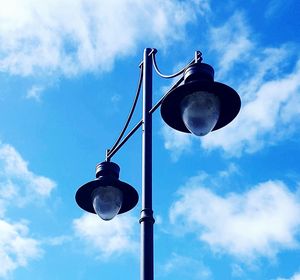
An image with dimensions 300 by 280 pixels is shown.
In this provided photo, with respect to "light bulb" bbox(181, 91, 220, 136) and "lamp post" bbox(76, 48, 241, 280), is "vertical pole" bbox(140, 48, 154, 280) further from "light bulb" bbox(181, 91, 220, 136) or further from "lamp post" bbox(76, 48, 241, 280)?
"light bulb" bbox(181, 91, 220, 136)

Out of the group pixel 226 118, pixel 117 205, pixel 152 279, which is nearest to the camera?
pixel 152 279

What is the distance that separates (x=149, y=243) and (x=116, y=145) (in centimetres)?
214

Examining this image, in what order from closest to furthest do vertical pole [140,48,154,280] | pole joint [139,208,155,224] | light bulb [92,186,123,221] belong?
vertical pole [140,48,154,280]
pole joint [139,208,155,224]
light bulb [92,186,123,221]

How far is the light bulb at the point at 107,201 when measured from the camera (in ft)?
22.5

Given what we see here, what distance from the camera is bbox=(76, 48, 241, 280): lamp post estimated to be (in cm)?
581

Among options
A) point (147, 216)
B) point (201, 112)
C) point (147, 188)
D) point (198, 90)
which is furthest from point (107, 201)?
point (198, 90)

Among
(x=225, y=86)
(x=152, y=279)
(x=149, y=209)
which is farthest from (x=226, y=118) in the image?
(x=152, y=279)

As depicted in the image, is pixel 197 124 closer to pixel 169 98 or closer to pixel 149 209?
pixel 169 98

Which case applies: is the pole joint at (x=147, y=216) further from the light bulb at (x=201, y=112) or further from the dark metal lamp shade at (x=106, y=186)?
the dark metal lamp shade at (x=106, y=186)

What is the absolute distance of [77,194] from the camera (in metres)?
7.03

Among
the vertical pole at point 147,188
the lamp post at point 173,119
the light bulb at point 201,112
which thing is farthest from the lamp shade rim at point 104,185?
the light bulb at point 201,112

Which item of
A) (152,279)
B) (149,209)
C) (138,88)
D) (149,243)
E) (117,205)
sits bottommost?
(152,279)

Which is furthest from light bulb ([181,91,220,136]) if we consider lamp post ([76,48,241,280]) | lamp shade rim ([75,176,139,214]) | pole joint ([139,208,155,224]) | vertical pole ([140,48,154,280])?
lamp shade rim ([75,176,139,214])

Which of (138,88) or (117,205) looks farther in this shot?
(138,88)
